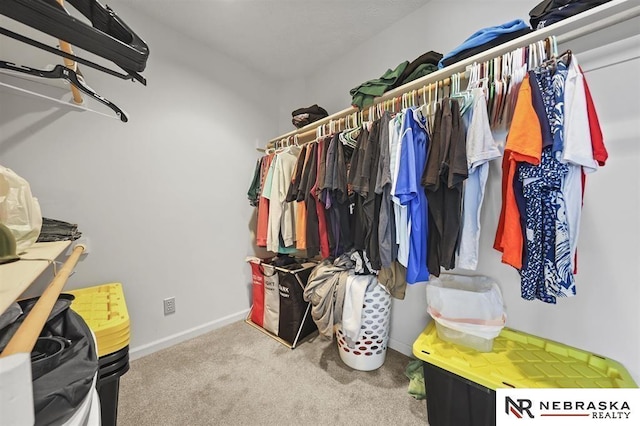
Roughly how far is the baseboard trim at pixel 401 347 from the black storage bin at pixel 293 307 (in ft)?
2.14

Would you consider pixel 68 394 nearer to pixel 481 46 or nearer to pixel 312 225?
pixel 312 225

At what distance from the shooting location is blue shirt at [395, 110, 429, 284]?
115 cm

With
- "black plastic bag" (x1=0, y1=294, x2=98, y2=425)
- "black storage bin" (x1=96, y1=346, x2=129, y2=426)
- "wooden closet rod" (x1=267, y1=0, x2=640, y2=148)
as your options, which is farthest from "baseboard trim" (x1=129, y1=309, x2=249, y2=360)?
"wooden closet rod" (x1=267, y1=0, x2=640, y2=148)

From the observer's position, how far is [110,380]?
876mm

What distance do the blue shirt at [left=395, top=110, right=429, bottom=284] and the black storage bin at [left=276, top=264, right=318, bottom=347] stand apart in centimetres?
95

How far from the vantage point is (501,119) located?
113cm

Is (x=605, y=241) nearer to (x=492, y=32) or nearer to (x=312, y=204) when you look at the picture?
(x=492, y=32)

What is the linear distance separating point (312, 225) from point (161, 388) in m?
1.36

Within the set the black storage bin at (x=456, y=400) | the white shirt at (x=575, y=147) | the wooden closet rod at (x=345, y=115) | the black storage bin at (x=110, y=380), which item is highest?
the wooden closet rod at (x=345, y=115)

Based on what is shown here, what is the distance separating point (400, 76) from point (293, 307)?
176 centimetres

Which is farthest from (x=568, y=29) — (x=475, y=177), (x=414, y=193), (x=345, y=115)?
A: (x=345, y=115)

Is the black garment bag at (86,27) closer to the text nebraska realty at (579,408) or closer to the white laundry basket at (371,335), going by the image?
the white laundry basket at (371,335)

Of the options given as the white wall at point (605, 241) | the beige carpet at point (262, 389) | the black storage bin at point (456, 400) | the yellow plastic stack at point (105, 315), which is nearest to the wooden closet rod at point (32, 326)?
the yellow plastic stack at point (105, 315)

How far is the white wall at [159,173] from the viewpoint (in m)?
1.44
